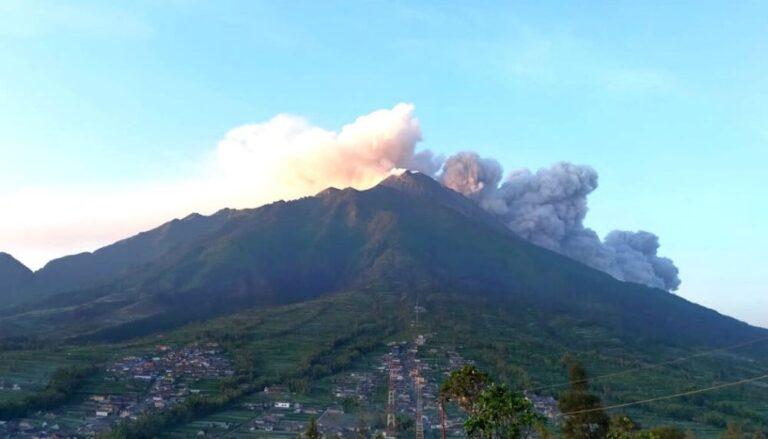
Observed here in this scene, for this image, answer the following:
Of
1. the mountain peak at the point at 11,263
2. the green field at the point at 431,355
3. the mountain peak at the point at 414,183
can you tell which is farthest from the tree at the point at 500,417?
the mountain peak at the point at 11,263

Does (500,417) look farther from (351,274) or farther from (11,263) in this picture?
(11,263)

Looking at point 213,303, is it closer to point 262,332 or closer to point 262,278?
point 262,278

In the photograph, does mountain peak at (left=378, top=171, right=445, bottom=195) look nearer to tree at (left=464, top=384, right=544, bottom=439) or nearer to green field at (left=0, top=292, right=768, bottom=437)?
green field at (left=0, top=292, right=768, bottom=437)

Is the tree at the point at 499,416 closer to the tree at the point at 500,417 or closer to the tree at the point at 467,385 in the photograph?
the tree at the point at 500,417

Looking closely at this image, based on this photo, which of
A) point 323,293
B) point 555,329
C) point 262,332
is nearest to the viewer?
point 262,332

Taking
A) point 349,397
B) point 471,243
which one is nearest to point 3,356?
point 349,397

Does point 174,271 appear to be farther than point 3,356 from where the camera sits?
Yes
